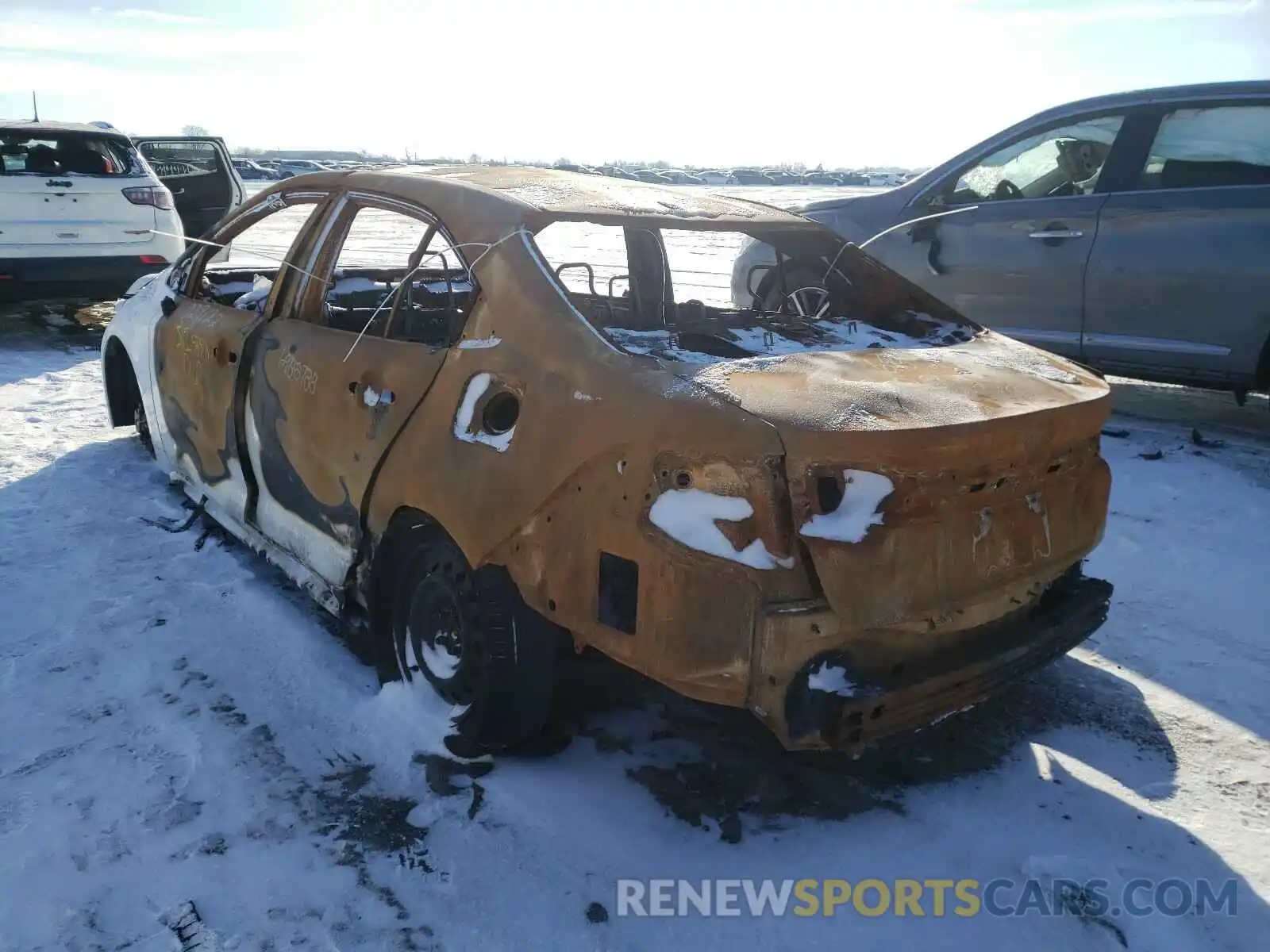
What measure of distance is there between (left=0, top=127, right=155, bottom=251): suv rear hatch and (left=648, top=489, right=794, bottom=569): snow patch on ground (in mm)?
7551

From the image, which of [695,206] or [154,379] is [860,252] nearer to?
[695,206]

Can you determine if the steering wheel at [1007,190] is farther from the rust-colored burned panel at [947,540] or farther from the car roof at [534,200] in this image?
the rust-colored burned panel at [947,540]

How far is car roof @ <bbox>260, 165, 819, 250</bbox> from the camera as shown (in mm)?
2762

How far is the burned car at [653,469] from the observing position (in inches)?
82.0

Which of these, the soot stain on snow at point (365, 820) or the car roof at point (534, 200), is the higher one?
the car roof at point (534, 200)

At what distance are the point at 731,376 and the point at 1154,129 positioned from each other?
4.62m

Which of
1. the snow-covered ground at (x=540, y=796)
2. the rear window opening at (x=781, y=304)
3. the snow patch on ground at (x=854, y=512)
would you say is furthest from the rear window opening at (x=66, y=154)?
the snow patch on ground at (x=854, y=512)

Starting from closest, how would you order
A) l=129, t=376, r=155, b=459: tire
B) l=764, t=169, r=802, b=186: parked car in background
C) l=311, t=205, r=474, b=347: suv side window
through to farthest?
1. l=311, t=205, r=474, b=347: suv side window
2. l=129, t=376, r=155, b=459: tire
3. l=764, t=169, r=802, b=186: parked car in background

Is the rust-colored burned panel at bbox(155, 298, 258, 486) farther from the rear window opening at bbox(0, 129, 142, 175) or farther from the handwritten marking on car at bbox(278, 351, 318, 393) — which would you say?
the rear window opening at bbox(0, 129, 142, 175)

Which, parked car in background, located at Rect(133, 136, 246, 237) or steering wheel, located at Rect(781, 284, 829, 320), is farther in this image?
parked car in background, located at Rect(133, 136, 246, 237)

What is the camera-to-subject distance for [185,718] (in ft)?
9.40

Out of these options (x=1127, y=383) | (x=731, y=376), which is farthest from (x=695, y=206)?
(x=1127, y=383)

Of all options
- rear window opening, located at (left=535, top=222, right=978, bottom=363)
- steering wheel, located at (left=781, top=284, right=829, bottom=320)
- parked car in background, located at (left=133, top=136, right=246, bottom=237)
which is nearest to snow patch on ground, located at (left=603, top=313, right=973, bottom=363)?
rear window opening, located at (left=535, top=222, right=978, bottom=363)

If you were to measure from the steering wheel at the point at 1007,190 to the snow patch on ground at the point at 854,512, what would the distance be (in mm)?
4699
